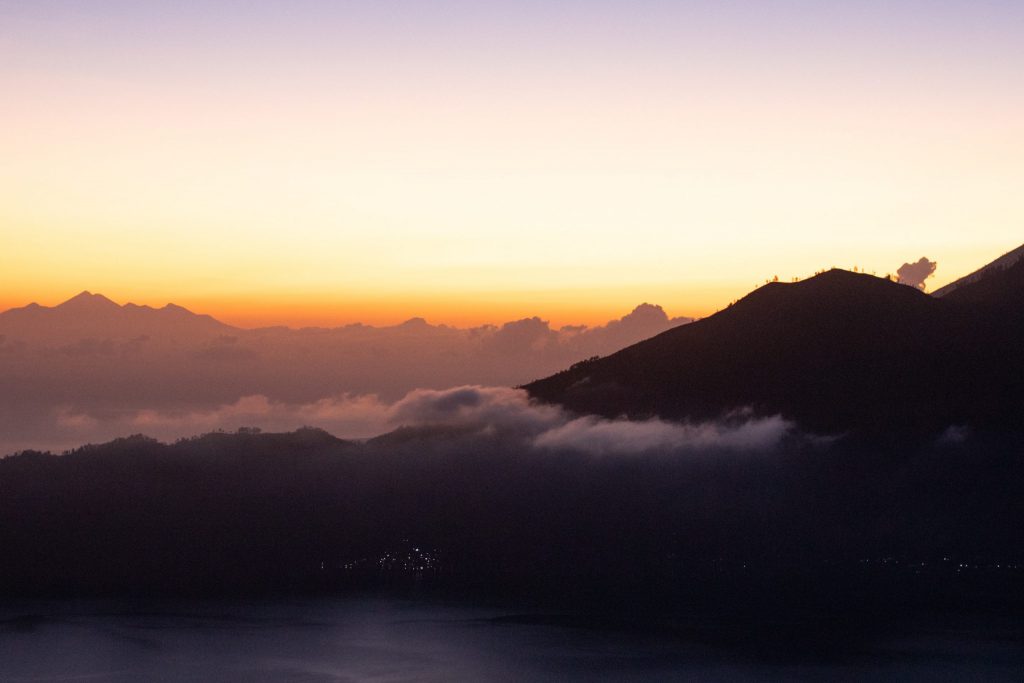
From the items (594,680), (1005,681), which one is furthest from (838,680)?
(594,680)

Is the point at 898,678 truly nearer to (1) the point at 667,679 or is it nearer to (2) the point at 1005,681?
(2) the point at 1005,681

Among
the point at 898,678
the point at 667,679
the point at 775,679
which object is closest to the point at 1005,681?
the point at 898,678

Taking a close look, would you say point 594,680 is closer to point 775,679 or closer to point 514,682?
point 514,682

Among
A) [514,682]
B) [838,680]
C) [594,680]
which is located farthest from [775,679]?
[514,682]

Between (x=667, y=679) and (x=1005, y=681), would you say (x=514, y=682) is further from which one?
(x=1005, y=681)

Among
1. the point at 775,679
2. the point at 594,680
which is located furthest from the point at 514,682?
the point at 775,679

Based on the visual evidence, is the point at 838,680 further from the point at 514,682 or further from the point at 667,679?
the point at 514,682

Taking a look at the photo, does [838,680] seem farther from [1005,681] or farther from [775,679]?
[1005,681]
